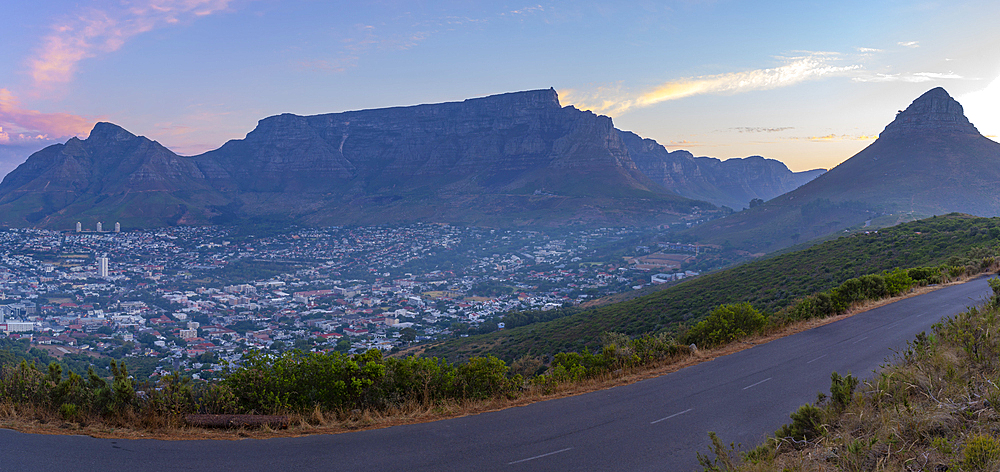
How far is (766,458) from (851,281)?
13.9 m

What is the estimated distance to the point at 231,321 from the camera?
47.0 metres

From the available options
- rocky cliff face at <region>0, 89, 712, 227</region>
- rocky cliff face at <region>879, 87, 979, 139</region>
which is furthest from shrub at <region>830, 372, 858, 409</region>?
rocky cliff face at <region>879, 87, 979, 139</region>

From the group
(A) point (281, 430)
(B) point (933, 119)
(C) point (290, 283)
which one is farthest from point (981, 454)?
(B) point (933, 119)

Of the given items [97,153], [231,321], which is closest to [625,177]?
[231,321]

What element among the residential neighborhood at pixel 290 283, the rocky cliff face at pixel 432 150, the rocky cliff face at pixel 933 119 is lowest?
the residential neighborhood at pixel 290 283

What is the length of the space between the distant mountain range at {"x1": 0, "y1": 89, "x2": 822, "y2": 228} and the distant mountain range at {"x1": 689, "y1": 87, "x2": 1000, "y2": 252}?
36609 millimetres

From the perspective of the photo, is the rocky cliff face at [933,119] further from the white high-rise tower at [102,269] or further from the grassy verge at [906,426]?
the white high-rise tower at [102,269]

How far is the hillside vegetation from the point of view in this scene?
2308 cm

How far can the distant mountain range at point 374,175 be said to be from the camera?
5064 inches

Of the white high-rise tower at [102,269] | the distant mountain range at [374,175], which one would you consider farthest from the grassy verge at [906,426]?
the distant mountain range at [374,175]

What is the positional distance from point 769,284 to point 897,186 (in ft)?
256

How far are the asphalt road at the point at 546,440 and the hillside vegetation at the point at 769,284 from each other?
12808 millimetres

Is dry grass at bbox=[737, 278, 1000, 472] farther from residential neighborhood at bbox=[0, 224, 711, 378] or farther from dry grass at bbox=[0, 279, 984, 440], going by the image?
residential neighborhood at bbox=[0, 224, 711, 378]

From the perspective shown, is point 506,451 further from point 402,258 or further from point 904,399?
point 402,258
